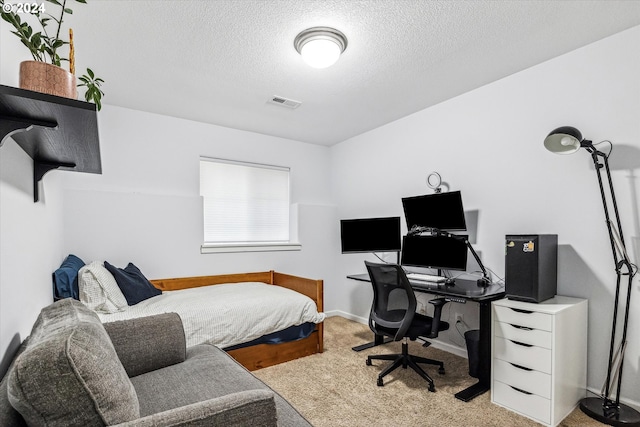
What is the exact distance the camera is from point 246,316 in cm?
268

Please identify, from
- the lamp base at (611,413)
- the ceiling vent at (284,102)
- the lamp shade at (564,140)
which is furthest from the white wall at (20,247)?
the lamp base at (611,413)

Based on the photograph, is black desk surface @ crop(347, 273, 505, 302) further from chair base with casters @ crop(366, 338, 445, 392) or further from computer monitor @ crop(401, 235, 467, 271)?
chair base with casters @ crop(366, 338, 445, 392)

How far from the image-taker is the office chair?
8.01 feet

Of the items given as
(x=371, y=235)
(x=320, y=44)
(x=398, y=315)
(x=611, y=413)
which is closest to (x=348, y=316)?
(x=371, y=235)

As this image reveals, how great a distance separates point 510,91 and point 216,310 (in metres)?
2.95

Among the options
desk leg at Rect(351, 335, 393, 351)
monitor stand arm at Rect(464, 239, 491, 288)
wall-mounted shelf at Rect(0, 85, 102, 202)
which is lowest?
desk leg at Rect(351, 335, 393, 351)

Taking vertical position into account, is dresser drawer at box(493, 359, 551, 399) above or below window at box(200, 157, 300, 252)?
below

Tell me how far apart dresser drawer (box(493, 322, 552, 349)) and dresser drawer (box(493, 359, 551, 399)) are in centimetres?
17

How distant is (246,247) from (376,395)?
2.18 m

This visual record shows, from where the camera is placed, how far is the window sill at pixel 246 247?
12.1 ft

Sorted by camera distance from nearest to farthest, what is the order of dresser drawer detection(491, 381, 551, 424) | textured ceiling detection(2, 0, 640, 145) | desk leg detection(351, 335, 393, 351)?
1. textured ceiling detection(2, 0, 640, 145)
2. dresser drawer detection(491, 381, 551, 424)
3. desk leg detection(351, 335, 393, 351)

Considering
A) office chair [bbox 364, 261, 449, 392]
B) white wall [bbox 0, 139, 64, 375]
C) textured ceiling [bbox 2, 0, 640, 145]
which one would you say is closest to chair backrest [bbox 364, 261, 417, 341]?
office chair [bbox 364, 261, 449, 392]

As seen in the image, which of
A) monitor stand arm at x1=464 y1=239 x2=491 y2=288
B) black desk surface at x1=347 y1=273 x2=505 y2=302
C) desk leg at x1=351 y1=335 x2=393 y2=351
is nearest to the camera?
black desk surface at x1=347 y1=273 x2=505 y2=302

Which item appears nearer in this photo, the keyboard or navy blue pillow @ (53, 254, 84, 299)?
navy blue pillow @ (53, 254, 84, 299)
